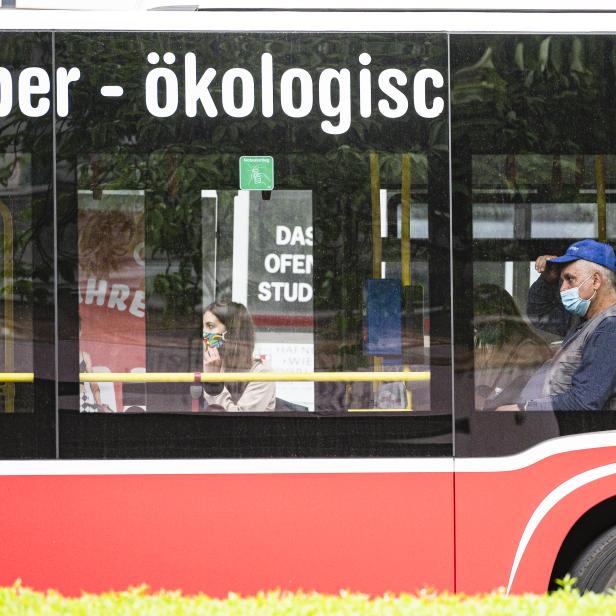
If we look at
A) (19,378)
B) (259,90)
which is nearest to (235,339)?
(19,378)

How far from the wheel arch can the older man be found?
476mm

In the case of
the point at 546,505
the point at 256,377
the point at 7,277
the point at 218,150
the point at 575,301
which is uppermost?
the point at 218,150

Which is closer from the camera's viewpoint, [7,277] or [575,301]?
[7,277]

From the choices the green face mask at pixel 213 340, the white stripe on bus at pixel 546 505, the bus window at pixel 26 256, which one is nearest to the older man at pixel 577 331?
the white stripe on bus at pixel 546 505

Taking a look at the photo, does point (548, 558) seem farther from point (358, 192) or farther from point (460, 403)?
point (358, 192)

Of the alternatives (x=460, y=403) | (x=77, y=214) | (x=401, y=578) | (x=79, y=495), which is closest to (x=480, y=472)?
(x=460, y=403)

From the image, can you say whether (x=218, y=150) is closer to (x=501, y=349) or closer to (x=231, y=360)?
(x=231, y=360)

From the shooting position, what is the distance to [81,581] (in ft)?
14.7

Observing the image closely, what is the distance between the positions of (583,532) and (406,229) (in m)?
1.63

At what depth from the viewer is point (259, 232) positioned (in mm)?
4520

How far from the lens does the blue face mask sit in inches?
181

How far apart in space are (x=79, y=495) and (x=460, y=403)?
1.77 metres

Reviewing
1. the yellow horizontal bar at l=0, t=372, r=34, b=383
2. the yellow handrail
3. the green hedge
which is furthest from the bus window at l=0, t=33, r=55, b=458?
the green hedge

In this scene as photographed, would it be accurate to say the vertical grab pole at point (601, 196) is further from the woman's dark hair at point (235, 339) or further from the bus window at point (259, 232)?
the woman's dark hair at point (235, 339)
